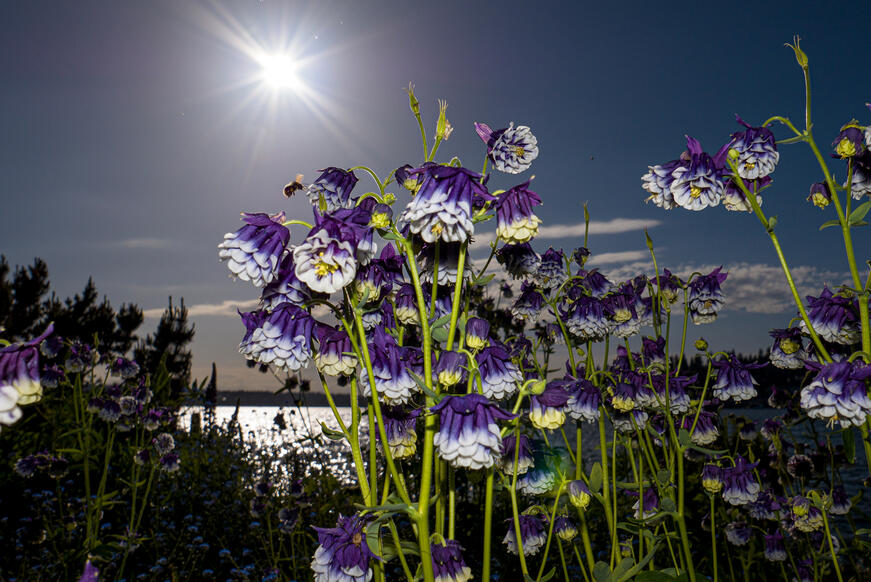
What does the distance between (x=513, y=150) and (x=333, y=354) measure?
2.88ft

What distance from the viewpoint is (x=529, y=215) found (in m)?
1.49

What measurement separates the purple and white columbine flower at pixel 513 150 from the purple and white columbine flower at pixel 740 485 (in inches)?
89.2

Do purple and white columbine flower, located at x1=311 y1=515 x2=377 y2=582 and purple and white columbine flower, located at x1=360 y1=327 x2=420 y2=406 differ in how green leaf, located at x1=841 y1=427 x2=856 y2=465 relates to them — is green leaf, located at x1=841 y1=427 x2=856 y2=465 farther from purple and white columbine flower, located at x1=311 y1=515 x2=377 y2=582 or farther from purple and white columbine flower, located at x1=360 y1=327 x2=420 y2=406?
purple and white columbine flower, located at x1=311 y1=515 x2=377 y2=582

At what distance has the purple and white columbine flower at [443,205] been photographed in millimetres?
1342

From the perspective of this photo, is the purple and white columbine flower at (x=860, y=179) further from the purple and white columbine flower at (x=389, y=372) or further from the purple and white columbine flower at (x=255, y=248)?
the purple and white columbine flower at (x=255, y=248)

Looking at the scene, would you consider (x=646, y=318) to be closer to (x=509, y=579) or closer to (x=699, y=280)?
(x=699, y=280)

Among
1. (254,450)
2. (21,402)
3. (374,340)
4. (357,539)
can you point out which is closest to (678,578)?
(357,539)

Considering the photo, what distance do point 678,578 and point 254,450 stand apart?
666 centimetres

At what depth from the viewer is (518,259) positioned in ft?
6.59

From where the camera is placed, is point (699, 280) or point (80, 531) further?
point (80, 531)

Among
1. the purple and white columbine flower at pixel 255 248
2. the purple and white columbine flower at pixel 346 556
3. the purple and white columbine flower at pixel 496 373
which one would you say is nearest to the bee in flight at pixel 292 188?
the purple and white columbine flower at pixel 255 248

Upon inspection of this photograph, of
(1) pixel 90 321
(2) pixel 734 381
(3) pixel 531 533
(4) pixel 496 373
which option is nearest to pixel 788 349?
(2) pixel 734 381

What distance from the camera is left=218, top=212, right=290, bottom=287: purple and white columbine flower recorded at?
1.42 m

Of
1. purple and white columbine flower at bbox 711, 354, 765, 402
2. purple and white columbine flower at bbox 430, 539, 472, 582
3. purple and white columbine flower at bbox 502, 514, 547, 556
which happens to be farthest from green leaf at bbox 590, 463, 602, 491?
purple and white columbine flower at bbox 430, 539, 472, 582
